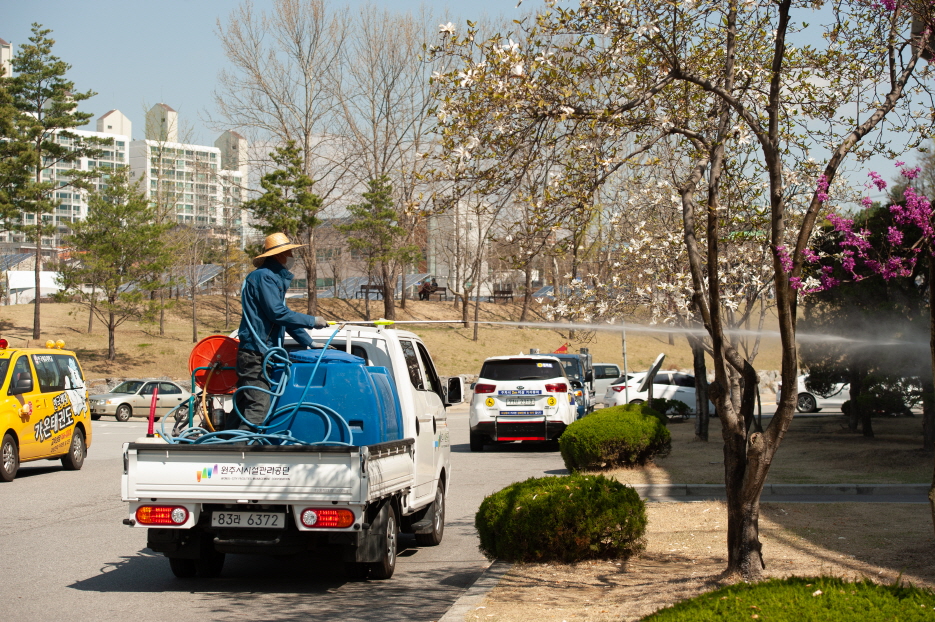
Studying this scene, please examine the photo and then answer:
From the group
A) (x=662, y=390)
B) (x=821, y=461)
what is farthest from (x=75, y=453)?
(x=662, y=390)

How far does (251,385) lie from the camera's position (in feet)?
22.5

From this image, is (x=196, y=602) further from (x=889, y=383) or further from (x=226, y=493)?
(x=889, y=383)

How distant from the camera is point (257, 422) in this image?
22.4 ft

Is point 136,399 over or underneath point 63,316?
underneath

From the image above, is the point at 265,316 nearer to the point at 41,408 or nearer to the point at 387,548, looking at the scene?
the point at 387,548

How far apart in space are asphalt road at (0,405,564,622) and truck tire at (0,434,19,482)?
166 cm

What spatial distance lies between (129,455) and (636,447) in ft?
26.4

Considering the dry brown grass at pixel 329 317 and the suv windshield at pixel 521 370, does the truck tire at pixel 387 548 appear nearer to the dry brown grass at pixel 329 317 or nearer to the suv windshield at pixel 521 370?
the suv windshield at pixel 521 370

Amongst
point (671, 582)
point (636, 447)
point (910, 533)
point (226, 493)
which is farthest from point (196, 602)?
point (636, 447)

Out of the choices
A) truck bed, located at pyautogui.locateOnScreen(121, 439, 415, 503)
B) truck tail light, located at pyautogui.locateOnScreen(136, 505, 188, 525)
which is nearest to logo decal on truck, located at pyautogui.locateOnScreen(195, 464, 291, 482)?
truck bed, located at pyautogui.locateOnScreen(121, 439, 415, 503)

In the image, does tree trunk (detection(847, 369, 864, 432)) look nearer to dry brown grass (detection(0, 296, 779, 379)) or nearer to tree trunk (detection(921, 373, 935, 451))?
tree trunk (detection(921, 373, 935, 451))

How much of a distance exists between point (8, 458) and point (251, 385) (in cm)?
833

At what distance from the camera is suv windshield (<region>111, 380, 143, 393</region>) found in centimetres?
3062

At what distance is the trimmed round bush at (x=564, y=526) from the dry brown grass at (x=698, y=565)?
4.7 inches
